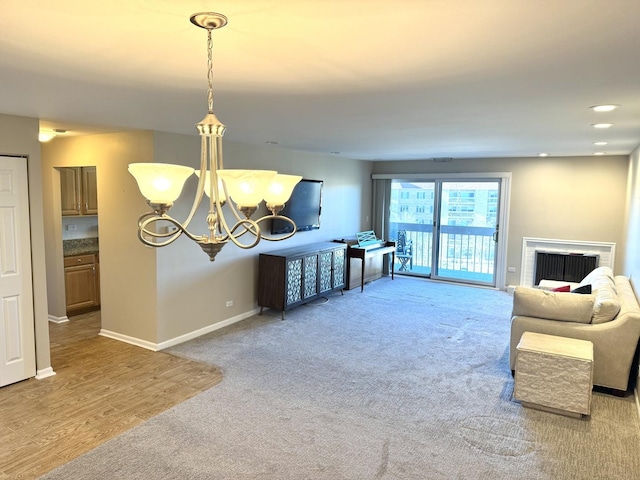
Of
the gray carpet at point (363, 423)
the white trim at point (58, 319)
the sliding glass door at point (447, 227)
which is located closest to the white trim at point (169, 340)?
the gray carpet at point (363, 423)

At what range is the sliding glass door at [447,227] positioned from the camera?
26.4ft

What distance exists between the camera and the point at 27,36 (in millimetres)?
1742

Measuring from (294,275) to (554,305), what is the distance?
10.4 feet

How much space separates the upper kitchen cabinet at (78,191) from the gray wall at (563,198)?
6060mm

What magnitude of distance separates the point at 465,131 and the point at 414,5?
10.3 ft

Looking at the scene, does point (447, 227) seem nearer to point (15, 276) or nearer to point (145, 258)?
point (145, 258)

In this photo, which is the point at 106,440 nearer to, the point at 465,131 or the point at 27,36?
the point at 27,36

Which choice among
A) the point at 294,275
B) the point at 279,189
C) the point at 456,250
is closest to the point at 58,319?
the point at 294,275

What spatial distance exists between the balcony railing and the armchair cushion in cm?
407

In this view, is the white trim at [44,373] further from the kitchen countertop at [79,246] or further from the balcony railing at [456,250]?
the balcony railing at [456,250]

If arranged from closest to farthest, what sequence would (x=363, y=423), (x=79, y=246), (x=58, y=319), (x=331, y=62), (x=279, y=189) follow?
(x=331, y=62)
(x=279, y=189)
(x=363, y=423)
(x=58, y=319)
(x=79, y=246)

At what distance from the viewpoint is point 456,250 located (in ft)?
27.7

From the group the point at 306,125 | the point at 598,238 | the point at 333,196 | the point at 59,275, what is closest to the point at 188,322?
the point at 59,275

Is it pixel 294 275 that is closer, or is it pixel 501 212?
pixel 294 275
